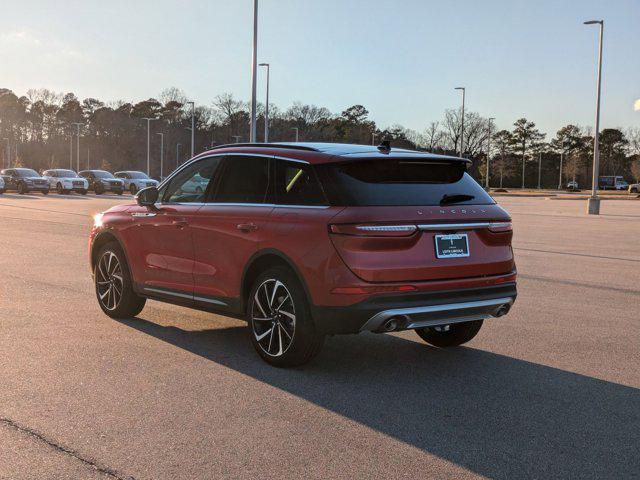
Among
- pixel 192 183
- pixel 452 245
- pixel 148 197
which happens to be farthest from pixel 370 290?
pixel 148 197

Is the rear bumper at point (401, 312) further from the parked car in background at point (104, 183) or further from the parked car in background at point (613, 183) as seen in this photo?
the parked car in background at point (613, 183)

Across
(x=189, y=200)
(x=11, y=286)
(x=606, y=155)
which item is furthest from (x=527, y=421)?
(x=606, y=155)

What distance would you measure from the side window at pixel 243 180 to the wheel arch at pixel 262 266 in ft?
1.58

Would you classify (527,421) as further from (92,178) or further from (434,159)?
(92,178)

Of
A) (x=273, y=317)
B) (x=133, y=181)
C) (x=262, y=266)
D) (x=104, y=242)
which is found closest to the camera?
(x=273, y=317)

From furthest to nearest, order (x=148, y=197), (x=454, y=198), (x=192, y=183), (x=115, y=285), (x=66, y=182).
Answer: (x=66, y=182), (x=115, y=285), (x=148, y=197), (x=192, y=183), (x=454, y=198)

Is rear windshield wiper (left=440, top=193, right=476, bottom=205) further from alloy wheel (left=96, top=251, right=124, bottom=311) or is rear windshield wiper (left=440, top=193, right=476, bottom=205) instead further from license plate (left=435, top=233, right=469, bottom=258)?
alloy wheel (left=96, top=251, right=124, bottom=311)

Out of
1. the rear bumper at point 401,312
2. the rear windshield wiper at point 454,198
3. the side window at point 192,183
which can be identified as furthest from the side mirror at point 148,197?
the rear windshield wiper at point 454,198

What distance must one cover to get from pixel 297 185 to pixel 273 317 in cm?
101

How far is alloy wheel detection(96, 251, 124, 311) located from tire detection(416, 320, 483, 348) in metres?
3.09

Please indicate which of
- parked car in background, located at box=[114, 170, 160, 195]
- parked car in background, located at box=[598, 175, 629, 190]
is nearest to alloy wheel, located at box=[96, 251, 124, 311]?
parked car in background, located at box=[114, 170, 160, 195]

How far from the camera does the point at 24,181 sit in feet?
164

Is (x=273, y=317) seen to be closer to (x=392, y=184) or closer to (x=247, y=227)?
(x=247, y=227)

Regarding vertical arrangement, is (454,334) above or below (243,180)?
below
